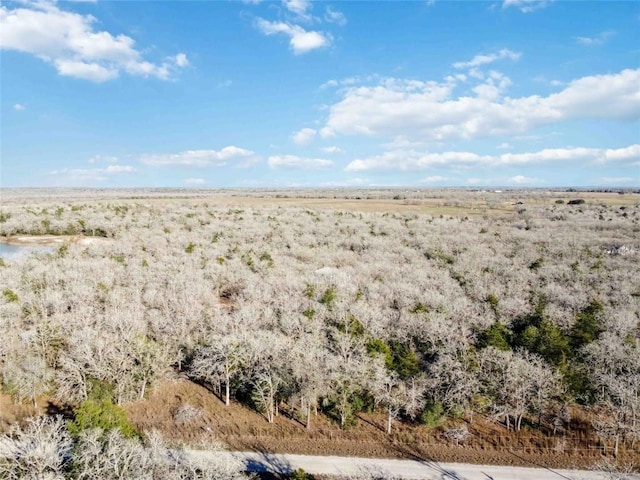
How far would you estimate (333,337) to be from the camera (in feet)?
127

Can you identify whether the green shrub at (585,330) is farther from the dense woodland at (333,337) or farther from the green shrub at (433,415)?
the green shrub at (433,415)

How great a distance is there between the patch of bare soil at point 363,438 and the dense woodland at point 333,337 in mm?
975

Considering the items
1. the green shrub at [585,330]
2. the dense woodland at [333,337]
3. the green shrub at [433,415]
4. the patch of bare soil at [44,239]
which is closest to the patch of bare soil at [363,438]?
the green shrub at [433,415]

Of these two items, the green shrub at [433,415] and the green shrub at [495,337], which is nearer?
the green shrub at [433,415]

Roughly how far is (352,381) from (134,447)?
54.5 ft

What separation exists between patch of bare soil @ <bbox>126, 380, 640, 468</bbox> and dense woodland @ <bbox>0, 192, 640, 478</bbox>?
38.4 inches

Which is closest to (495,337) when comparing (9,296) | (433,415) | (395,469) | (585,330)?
(433,415)

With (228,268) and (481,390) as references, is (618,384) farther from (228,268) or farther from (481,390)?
(228,268)

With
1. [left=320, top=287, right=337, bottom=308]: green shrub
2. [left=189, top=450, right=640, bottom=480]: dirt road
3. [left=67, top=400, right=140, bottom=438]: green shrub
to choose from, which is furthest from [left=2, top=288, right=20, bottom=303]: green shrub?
[left=320, top=287, right=337, bottom=308]: green shrub

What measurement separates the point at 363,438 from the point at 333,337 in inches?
364

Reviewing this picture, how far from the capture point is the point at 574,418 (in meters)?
33.7

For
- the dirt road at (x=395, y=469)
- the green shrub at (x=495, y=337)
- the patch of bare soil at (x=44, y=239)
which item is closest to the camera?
the dirt road at (x=395, y=469)

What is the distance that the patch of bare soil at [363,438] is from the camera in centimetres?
3034

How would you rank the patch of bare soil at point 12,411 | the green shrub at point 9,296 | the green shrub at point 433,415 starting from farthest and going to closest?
the green shrub at point 9,296, the patch of bare soil at point 12,411, the green shrub at point 433,415
